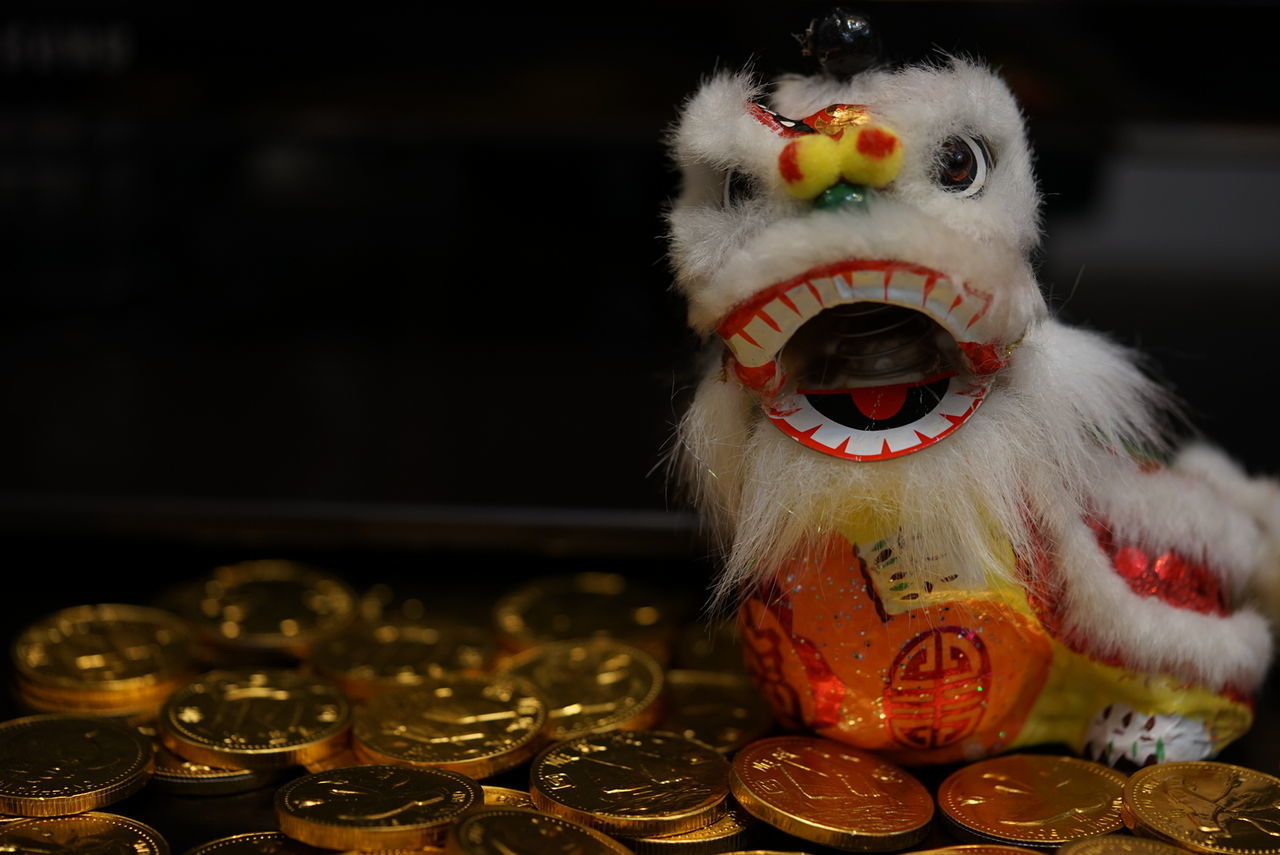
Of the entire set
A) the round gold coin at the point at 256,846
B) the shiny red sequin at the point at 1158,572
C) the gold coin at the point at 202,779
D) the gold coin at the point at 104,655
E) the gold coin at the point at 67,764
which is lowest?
the round gold coin at the point at 256,846

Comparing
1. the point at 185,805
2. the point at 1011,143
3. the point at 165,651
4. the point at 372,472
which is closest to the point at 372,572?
the point at 372,472

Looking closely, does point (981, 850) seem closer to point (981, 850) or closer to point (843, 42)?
point (981, 850)

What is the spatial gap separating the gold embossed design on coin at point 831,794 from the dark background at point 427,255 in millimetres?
286

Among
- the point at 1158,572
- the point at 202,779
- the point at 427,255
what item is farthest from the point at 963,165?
the point at 427,255

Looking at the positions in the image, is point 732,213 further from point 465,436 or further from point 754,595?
point 465,436

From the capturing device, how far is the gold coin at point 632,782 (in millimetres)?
719

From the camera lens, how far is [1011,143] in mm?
667

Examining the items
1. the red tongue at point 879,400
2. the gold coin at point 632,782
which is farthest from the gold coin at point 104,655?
the red tongue at point 879,400

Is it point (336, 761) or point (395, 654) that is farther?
point (395, 654)

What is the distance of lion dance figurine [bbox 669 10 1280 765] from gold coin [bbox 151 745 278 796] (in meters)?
0.32

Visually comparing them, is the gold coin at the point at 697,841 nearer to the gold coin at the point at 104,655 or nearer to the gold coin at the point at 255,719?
the gold coin at the point at 255,719

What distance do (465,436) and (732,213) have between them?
2.04 ft

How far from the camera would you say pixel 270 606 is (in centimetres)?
103

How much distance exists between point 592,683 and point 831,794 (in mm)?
231
